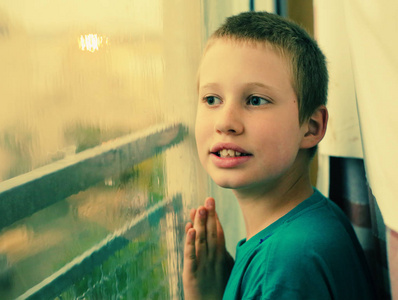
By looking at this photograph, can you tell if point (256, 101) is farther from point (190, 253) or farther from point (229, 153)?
point (190, 253)

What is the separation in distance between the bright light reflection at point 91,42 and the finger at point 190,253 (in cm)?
33

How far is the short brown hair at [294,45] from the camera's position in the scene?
2.05 feet

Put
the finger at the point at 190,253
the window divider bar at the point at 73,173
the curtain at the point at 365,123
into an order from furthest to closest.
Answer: the finger at the point at 190,253 < the curtain at the point at 365,123 < the window divider bar at the point at 73,173

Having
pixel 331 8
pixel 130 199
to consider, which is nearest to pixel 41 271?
pixel 130 199

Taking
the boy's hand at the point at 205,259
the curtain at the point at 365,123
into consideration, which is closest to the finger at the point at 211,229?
the boy's hand at the point at 205,259

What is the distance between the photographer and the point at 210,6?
3.16 ft

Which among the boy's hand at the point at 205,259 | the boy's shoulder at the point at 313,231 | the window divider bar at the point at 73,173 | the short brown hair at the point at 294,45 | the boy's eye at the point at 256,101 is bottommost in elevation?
the boy's hand at the point at 205,259

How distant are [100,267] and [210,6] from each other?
24.5 inches

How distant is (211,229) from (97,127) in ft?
0.95

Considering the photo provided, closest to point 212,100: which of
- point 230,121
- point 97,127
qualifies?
point 230,121

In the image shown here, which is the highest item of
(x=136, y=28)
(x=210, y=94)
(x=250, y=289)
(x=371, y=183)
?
(x=136, y=28)

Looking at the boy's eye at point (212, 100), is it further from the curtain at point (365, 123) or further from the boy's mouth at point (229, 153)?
the curtain at point (365, 123)

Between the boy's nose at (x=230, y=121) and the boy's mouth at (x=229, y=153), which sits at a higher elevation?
the boy's nose at (x=230, y=121)

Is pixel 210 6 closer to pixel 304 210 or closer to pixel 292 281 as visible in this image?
pixel 304 210
